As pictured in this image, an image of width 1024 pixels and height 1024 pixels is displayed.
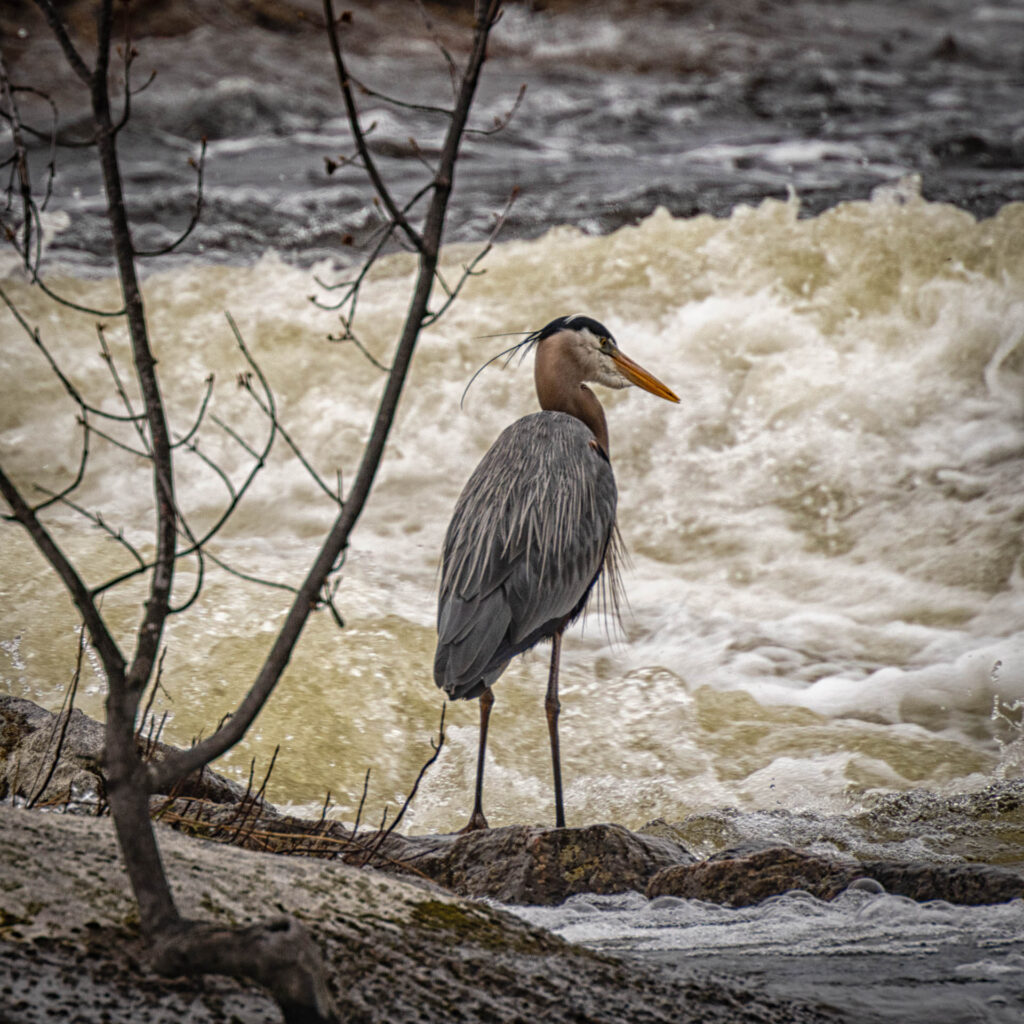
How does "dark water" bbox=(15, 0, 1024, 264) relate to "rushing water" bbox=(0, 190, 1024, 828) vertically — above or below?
above

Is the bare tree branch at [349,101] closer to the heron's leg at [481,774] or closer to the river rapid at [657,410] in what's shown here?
the river rapid at [657,410]

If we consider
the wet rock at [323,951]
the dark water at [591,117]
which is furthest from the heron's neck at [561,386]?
the dark water at [591,117]

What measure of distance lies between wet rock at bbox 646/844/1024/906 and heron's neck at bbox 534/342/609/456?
1596 millimetres

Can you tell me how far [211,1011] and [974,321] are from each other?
845 centimetres

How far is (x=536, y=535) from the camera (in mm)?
3688

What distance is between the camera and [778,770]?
208 inches

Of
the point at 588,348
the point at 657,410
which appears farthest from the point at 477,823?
the point at 657,410

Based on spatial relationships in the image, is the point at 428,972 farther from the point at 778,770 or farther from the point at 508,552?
the point at 778,770

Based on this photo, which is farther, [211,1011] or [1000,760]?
[1000,760]

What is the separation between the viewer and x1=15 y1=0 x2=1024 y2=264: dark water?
34.2 feet

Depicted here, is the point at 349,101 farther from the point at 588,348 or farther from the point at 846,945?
the point at 588,348

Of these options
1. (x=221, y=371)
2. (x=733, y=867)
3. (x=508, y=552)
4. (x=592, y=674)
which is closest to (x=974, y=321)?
(x=592, y=674)

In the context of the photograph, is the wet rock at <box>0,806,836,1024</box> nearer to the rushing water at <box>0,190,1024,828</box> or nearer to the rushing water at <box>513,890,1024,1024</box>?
the rushing water at <box>513,890,1024,1024</box>

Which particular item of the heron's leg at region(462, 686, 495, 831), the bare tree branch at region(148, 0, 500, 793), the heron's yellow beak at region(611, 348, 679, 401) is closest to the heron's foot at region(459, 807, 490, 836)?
the heron's leg at region(462, 686, 495, 831)
